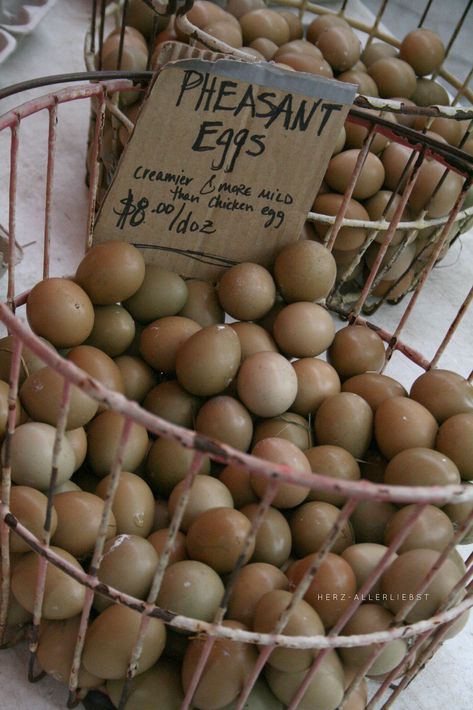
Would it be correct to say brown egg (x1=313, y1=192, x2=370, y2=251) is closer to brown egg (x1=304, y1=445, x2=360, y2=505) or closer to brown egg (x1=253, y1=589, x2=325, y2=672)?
brown egg (x1=304, y1=445, x2=360, y2=505)

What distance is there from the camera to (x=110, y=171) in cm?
142

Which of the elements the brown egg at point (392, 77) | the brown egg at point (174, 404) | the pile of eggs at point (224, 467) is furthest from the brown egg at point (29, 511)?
the brown egg at point (392, 77)

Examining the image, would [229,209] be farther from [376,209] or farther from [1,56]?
[1,56]

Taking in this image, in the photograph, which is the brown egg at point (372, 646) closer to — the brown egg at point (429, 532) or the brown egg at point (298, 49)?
the brown egg at point (429, 532)

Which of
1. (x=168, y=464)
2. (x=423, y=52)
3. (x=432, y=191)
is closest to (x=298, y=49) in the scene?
(x=423, y=52)

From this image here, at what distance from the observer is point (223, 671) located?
0.73 meters

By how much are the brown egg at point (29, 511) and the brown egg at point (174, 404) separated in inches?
8.2

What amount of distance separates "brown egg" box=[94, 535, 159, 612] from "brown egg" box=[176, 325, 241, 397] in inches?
8.8

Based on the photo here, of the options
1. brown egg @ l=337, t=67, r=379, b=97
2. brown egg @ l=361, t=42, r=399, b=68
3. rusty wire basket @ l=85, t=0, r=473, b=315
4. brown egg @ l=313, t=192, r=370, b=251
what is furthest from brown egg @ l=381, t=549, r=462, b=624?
brown egg @ l=361, t=42, r=399, b=68

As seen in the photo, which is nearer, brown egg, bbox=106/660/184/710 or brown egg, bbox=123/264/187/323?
brown egg, bbox=106/660/184/710

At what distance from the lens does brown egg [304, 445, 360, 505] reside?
0.88 m

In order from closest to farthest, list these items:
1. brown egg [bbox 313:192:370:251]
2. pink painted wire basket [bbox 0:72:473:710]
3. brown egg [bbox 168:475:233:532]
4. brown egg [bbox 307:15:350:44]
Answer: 1. pink painted wire basket [bbox 0:72:473:710]
2. brown egg [bbox 168:475:233:532]
3. brown egg [bbox 313:192:370:251]
4. brown egg [bbox 307:15:350:44]

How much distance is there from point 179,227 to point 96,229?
11cm

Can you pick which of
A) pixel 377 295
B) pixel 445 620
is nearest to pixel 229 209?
pixel 445 620
